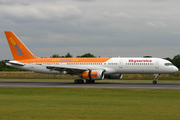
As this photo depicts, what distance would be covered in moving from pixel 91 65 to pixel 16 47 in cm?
1514

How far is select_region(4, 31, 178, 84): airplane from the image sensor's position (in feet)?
144

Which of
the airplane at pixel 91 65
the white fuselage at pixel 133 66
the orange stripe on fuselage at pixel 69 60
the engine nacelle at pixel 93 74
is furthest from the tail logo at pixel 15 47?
the engine nacelle at pixel 93 74

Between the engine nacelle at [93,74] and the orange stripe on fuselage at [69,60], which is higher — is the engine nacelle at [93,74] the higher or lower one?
the lower one

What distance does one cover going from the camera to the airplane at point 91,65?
44031mm

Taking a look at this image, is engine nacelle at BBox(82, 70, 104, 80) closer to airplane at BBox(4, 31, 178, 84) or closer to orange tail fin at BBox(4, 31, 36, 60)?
airplane at BBox(4, 31, 178, 84)

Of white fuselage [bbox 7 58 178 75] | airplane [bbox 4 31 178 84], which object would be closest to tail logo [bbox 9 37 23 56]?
airplane [bbox 4 31 178 84]

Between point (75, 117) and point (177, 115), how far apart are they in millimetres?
5164

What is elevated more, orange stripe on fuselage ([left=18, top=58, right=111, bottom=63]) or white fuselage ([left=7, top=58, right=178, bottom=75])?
orange stripe on fuselage ([left=18, top=58, right=111, bottom=63])

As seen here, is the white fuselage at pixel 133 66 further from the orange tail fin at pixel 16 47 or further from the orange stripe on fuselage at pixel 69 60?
the orange tail fin at pixel 16 47

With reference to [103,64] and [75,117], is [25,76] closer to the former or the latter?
[103,64]

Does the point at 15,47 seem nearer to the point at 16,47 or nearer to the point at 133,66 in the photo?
the point at 16,47

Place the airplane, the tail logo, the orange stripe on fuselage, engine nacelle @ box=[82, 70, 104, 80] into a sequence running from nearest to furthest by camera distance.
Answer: engine nacelle @ box=[82, 70, 104, 80] → the airplane → the orange stripe on fuselage → the tail logo

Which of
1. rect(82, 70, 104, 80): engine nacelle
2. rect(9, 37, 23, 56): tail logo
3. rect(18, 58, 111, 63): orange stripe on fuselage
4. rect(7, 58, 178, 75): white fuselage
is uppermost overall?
rect(9, 37, 23, 56): tail logo

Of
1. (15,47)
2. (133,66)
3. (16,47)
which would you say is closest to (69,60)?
(16,47)
